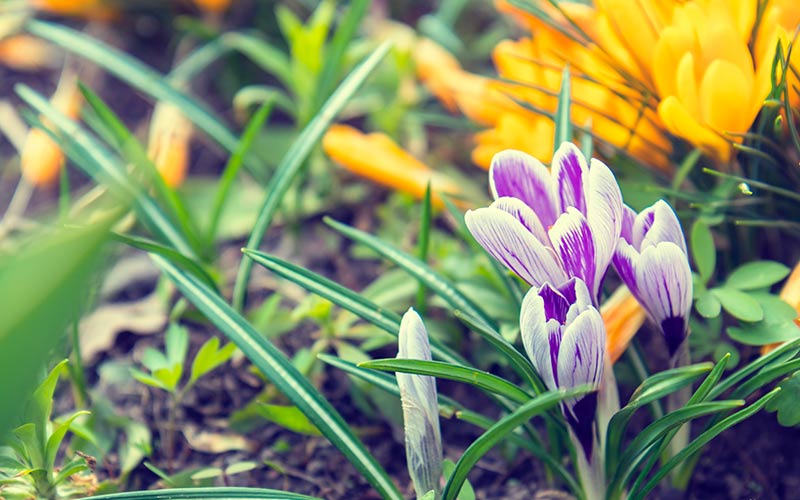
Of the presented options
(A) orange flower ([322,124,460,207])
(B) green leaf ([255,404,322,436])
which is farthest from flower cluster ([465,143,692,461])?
(A) orange flower ([322,124,460,207])

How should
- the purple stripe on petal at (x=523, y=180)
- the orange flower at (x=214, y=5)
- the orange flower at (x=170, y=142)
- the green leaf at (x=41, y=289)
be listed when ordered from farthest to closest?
1. the orange flower at (x=214, y=5)
2. the orange flower at (x=170, y=142)
3. the purple stripe on petal at (x=523, y=180)
4. the green leaf at (x=41, y=289)

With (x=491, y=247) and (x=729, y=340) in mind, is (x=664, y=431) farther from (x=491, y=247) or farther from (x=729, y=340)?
(x=729, y=340)

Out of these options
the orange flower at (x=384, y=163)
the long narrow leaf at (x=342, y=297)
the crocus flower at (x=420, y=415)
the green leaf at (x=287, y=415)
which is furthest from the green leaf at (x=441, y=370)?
the orange flower at (x=384, y=163)

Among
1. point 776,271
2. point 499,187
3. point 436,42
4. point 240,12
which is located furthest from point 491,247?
point 240,12

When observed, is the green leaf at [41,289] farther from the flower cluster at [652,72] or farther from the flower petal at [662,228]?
the flower cluster at [652,72]

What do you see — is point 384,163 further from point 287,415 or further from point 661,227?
point 661,227

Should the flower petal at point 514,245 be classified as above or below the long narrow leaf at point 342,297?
above

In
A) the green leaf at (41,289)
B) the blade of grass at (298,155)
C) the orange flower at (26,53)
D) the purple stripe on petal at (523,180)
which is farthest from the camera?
the orange flower at (26,53)

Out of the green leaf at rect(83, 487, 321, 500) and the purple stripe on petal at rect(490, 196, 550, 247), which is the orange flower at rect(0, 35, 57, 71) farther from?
the purple stripe on petal at rect(490, 196, 550, 247)

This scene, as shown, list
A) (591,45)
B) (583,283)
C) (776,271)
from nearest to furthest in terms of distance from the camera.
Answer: (583,283), (776,271), (591,45)
